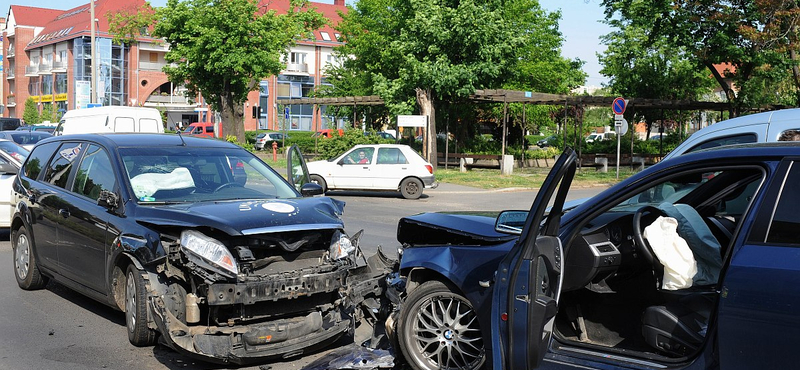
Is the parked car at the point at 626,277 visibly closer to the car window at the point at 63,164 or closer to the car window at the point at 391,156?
the car window at the point at 63,164

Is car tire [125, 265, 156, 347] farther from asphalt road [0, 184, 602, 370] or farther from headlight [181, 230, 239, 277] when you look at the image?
headlight [181, 230, 239, 277]

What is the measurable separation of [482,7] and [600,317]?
26599 millimetres

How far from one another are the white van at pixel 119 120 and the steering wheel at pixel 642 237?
1987 cm

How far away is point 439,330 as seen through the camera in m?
4.84

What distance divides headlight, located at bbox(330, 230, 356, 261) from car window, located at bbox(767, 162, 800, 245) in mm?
3334

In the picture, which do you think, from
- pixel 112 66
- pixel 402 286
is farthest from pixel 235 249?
pixel 112 66

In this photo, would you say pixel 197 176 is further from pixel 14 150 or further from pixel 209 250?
pixel 14 150

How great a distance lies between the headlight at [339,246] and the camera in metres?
5.91

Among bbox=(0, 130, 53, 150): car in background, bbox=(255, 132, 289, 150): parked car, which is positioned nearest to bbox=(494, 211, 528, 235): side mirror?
bbox=(0, 130, 53, 150): car in background

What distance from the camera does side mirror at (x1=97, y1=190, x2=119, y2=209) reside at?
6138 mm

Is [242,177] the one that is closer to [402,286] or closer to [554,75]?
[402,286]

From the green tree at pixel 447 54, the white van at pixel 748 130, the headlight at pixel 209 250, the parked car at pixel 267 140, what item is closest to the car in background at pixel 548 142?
the green tree at pixel 447 54

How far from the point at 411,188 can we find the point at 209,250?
15.7 meters

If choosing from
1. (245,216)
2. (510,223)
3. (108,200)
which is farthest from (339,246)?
(108,200)
